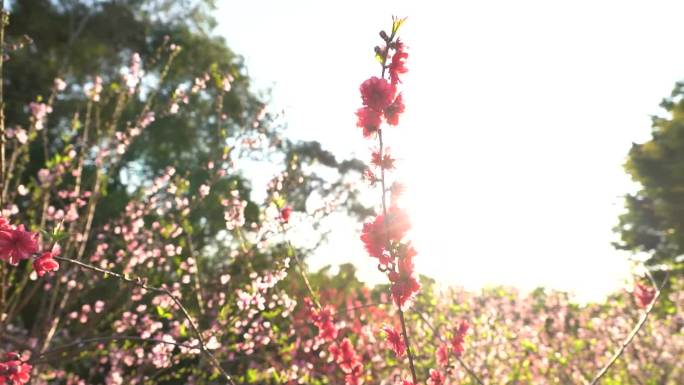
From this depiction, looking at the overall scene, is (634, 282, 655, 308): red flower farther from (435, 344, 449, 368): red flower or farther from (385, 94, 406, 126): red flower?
(385, 94, 406, 126): red flower

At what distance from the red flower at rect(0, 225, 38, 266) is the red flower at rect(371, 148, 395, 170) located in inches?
52.7

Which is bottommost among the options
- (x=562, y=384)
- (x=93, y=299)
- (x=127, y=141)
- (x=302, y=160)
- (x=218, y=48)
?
(x=562, y=384)

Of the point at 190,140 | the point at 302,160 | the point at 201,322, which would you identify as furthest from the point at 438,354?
the point at 190,140

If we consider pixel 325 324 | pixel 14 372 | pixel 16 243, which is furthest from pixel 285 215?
pixel 16 243

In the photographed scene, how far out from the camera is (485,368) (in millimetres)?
7691

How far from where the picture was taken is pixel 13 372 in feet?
7.55

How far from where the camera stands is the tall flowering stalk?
225 cm

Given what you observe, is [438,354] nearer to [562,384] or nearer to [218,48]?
[562,384]

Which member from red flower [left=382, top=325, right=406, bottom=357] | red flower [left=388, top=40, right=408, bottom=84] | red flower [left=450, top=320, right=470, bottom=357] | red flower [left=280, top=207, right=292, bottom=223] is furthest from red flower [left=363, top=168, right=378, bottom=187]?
red flower [left=280, top=207, right=292, bottom=223]

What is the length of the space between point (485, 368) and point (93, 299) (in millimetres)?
6801

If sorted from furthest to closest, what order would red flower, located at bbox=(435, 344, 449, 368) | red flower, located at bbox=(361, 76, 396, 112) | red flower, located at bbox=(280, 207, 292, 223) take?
red flower, located at bbox=(280, 207, 292, 223) < red flower, located at bbox=(435, 344, 449, 368) < red flower, located at bbox=(361, 76, 396, 112)

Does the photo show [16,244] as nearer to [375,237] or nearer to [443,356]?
[375,237]

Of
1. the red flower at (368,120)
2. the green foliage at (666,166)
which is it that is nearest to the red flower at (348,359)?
the red flower at (368,120)

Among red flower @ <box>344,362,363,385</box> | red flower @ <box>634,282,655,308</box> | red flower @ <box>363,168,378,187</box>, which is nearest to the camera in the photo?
red flower @ <box>363,168,378,187</box>
